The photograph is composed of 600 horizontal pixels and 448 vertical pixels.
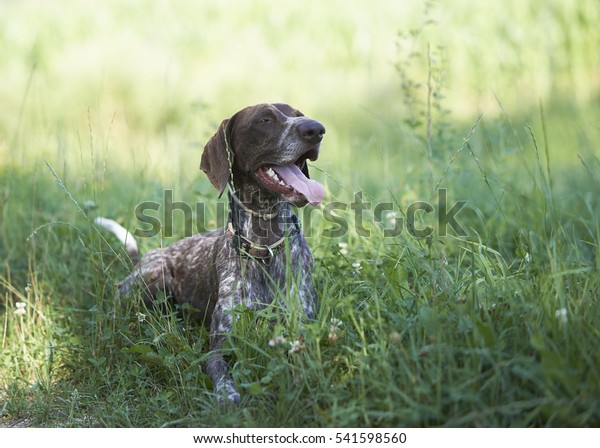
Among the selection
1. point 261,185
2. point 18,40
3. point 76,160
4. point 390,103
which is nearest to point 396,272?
point 261,185

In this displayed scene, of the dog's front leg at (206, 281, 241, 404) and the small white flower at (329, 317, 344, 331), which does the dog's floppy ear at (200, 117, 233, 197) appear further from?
the small white flower at (329, 317, 344, 331)

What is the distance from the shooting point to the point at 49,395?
396 cm

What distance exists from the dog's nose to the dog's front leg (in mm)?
942

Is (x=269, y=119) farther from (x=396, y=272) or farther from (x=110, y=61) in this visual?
(x=110, y=61)

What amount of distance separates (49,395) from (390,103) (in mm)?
6792

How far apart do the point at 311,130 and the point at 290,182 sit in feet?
1.02

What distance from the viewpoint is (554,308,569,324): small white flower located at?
9.90ft

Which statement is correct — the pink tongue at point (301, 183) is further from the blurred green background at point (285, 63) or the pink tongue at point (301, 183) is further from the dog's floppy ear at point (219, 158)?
the blurred green background at point (285, 63)

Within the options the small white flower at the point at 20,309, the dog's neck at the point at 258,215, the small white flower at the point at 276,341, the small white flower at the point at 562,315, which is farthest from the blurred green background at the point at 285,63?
the small white flower at the point at 562,315

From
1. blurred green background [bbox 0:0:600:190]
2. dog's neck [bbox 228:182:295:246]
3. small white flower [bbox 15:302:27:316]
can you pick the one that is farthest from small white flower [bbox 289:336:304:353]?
blurred green background [bbox 0:0:600:190]

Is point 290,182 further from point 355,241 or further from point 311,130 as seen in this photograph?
point 355,241

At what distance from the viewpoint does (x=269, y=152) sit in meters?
4.12

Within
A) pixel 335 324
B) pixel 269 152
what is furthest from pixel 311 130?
pixel 335 324
